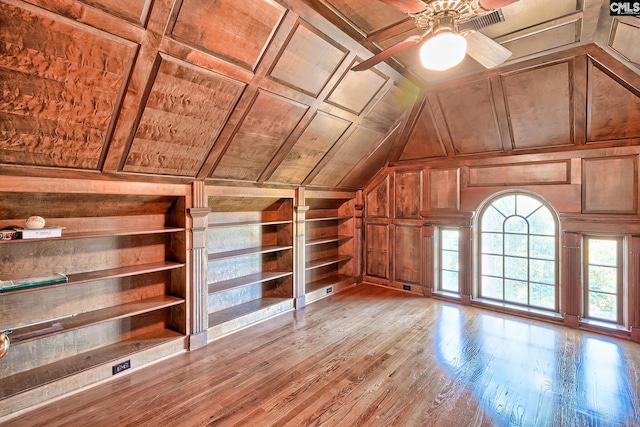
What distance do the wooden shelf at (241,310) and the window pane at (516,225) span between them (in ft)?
10.9

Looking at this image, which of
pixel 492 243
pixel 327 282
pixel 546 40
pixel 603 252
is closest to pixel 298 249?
pixel 327 282

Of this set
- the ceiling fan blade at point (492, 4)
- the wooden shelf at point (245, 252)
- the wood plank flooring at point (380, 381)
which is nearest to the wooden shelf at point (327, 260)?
the wooden shelf at point (245, 252)

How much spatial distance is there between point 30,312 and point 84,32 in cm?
233

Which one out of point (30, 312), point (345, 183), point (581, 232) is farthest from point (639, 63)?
point (30, 312)

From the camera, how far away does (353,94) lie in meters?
3.47

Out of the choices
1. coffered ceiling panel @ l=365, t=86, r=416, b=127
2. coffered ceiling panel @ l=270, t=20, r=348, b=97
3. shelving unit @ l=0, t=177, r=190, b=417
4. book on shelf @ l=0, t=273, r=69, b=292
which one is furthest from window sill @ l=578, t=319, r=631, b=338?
book on shelf @ l=0, t=273, r=69, b=292

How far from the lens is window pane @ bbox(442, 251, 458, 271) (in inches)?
193

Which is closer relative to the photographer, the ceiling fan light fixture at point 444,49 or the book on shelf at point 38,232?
the ceiling fan light fixture at point 444,49

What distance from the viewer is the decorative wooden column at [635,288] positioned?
3.43m

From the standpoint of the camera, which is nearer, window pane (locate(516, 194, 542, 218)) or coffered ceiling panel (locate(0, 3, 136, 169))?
coffered ceiling panel (locate(0, 3, 136, 169))

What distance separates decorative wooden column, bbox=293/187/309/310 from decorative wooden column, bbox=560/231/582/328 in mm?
3408

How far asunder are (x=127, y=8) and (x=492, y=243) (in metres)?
4.92

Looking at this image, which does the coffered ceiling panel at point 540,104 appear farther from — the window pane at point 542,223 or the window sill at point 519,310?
the window sill at point 519,310

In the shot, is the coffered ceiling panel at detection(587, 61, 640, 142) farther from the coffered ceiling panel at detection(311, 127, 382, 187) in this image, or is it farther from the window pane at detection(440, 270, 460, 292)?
the window pane at detection(440, 270, 460, 292)
